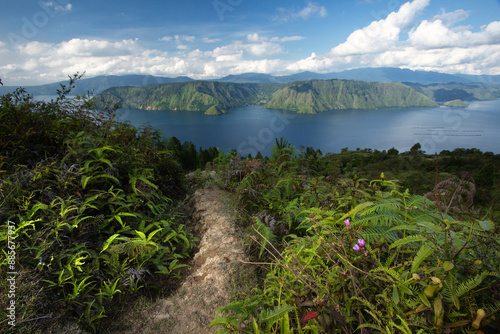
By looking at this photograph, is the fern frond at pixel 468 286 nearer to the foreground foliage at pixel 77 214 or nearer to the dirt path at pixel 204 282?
the dirt path at pixel 204 282

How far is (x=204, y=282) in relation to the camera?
121 inches

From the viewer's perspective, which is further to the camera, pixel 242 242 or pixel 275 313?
pixel 242 242

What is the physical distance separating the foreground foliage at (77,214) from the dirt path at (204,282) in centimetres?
36

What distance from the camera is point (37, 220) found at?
9.42 ft

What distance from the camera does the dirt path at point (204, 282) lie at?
2.54 m

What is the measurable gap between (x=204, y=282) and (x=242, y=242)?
2.80 ft

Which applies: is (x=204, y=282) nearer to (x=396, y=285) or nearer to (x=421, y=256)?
(x=396, y=285)

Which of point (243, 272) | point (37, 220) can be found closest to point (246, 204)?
point (243, 272)

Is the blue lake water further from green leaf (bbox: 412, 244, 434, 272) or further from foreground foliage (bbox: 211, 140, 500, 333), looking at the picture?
green leaf (bbox: 412, 244, 434, 272)

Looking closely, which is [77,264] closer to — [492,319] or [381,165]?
[492,319]

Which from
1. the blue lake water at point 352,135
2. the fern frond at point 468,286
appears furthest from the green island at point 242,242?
the blue lake water at point 352,135

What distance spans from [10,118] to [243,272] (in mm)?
4926

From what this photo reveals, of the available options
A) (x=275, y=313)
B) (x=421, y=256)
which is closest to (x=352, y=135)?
(x=421, y=256)

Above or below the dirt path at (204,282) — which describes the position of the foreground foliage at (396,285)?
above
